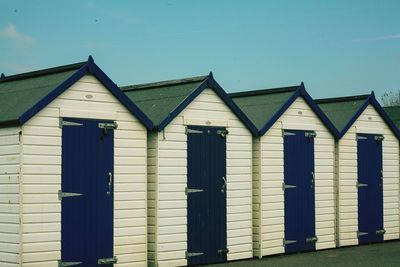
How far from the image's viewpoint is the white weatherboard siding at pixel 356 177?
17484 mm

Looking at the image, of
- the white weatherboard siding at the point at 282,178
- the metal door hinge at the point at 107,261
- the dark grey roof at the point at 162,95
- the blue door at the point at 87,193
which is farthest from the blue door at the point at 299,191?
the blue door at the point at 87,193

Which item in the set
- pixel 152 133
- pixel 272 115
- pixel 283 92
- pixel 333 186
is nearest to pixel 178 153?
pixel 152 133

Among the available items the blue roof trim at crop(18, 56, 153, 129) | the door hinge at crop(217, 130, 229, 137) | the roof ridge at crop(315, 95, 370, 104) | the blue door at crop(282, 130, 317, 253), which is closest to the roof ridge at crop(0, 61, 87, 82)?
the blue roof trim at crop(18, 56, 153, 129)

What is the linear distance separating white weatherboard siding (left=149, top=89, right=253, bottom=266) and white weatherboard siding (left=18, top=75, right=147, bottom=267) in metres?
0.44

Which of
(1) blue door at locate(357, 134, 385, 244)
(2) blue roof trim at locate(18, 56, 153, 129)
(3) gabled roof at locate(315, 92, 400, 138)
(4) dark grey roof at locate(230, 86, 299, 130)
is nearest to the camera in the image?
(2) blue roof trim at locate(18, 56, 153, 129)

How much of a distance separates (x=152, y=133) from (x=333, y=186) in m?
5.64

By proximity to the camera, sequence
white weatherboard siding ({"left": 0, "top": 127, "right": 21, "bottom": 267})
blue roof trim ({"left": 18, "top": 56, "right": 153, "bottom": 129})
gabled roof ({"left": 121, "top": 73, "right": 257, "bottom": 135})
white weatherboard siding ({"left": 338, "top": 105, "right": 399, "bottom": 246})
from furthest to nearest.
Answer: white weatherboard siding ({"left": 338, "top": 105, "right": 399, "bottom": 246}) < gabled roof ({"left": 121, "top": 73, "right": 257, "bottom": 135}) < blue roof trim ({"left": 18, "top": 56, "right": 153, "bottom": 129}) < white weatherboard siding ({"left": 0, "top": 127, "right": 21, "bottom": 267})

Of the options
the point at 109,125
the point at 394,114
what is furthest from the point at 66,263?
the point at 394,114

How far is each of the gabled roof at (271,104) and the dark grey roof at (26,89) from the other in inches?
182

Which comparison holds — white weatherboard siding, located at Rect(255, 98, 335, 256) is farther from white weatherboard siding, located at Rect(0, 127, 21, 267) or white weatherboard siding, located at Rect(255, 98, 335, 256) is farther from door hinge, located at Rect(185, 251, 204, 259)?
white weatherboard siding, located at Rect(0, 127, 21, 267)

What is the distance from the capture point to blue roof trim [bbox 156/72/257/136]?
13469 millimetres

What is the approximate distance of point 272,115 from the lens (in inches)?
617

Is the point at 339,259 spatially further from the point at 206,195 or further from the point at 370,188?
the point at 370,188

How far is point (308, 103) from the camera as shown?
1656 centimetres
